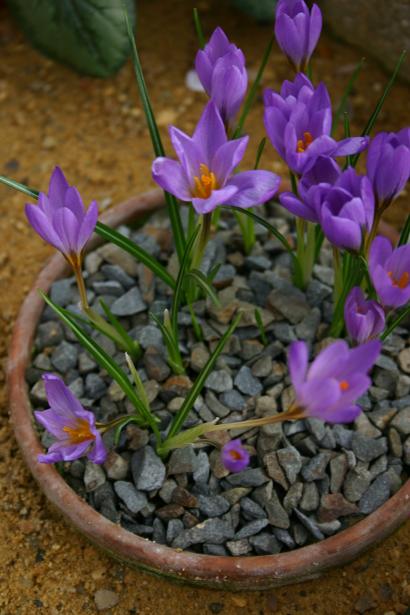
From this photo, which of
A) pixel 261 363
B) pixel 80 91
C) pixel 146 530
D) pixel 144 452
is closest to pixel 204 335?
pixel 261 363

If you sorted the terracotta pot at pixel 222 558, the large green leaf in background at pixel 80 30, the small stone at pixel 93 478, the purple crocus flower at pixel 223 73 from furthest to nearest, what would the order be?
the large green leaf in background at pixel 80 30
the small stone at pixel 93 478
the terracotta pot at pixel 222 558
the purple crocus flower at pixel 223 73

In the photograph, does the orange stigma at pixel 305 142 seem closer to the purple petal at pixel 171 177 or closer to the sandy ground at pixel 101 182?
the purple petal at pixel 171 177

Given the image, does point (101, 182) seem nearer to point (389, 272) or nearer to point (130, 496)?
point (130, 496)

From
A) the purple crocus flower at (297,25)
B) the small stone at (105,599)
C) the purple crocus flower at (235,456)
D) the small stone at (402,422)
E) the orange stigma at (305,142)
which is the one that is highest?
the purple crocus flower at (297,25)

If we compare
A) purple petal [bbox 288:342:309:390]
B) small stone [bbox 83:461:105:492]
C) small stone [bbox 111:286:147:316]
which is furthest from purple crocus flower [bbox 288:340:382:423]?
small stone [bbox 111:286:147:316]

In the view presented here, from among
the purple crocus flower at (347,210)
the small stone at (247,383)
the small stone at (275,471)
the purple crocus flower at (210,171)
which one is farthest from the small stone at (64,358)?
the purple crocus flower at (347,210)

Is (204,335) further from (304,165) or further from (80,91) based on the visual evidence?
(80,91)

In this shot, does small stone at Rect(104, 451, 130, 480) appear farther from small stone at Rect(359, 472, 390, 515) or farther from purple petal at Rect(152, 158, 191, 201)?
purple petal at Rect(152, 158, 191, 201)
